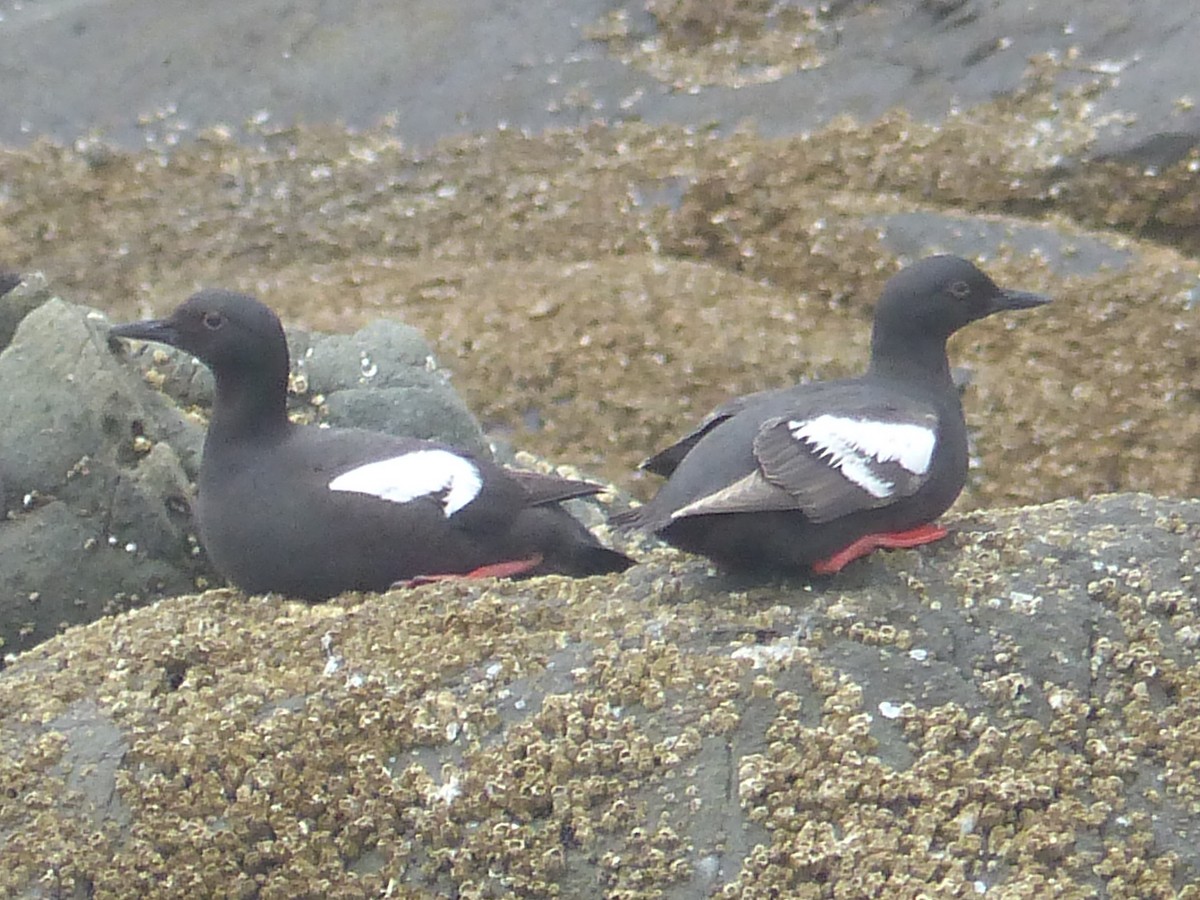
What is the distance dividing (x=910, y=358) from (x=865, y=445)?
0.75 metres

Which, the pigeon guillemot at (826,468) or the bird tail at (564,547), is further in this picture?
the bird tail at (564,547)

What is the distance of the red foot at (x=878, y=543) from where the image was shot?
4.52 meters

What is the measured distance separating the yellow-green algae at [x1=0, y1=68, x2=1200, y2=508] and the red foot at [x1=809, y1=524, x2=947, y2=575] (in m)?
4.06

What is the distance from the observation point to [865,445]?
15.2 feet

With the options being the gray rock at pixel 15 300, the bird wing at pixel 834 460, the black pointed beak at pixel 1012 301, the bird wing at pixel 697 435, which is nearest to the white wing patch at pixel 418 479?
the bird wing at pixel 697 435

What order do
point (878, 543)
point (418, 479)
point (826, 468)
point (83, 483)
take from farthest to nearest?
1. point (83, 483)
2. point (418, 479)
3. point (878, 543)
4. point (826, 468)

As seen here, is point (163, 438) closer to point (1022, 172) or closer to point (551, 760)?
point (551, 760)

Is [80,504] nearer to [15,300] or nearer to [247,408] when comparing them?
[247,408]

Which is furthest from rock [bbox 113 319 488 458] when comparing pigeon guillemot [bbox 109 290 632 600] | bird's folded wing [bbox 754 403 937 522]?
bird's folded wing [bbox 754 403 937 522]

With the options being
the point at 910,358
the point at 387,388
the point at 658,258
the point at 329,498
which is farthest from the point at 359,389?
the point at 658,258

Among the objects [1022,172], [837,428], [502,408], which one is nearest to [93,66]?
[502,408]

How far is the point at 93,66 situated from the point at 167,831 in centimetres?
1186

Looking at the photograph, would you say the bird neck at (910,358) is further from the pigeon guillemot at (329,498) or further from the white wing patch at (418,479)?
the white wing patch at (418,479)

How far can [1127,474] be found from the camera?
873cm
